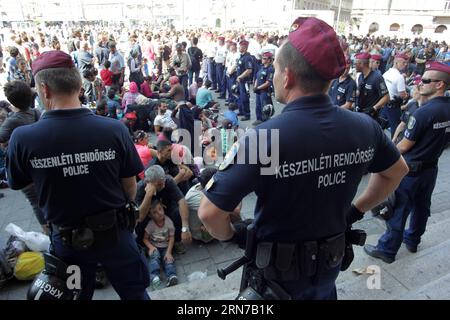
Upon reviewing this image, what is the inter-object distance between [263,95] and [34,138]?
677 cm

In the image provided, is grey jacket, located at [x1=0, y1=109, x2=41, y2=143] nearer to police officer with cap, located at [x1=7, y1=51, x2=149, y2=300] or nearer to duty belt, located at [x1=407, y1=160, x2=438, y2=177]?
police officer with cap, located at [x1=7, y1=51, x2=149, y2=300]

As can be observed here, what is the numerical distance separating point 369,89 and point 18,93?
487 cm

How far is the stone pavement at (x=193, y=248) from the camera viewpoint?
3.07m

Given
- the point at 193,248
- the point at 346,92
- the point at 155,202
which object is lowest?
the point at 193,248

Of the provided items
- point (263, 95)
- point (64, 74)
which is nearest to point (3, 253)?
point (64, 74)

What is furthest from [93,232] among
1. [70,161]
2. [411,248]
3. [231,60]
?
[231,60]

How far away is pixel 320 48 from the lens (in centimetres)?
127

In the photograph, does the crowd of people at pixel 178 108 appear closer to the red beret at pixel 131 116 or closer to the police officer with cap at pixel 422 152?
the red beret at pixel 131 116

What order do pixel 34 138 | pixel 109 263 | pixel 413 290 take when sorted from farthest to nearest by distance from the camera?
pixel 413 290, pixel 109 263, pixel 34 138

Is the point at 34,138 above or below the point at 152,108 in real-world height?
above

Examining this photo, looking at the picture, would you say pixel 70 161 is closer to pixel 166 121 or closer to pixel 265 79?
pixel 166 121

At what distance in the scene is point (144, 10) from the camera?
75875 millimetres

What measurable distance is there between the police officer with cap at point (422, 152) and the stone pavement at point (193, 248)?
0.41m
